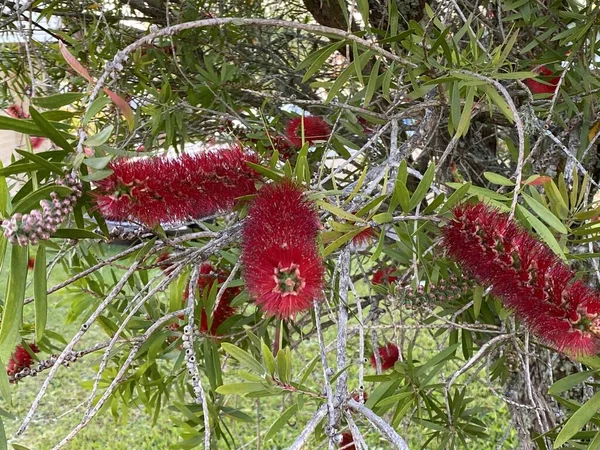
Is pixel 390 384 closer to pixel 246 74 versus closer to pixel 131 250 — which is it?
pixel 131 250

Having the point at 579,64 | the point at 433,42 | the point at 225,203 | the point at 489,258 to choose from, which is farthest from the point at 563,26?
the point at 225,203

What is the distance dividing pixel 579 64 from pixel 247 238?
0.75 meters

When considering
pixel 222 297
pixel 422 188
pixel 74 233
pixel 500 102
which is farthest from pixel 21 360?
pixel 500 102

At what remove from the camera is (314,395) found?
0.70 m

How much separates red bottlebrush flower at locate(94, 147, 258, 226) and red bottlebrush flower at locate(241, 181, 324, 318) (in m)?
0.08

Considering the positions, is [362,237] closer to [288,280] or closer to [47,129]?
[288,280]

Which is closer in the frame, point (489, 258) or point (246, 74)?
point (489, 258)

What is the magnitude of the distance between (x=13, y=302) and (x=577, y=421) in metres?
0.61

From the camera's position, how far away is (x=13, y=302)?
59 centimetres

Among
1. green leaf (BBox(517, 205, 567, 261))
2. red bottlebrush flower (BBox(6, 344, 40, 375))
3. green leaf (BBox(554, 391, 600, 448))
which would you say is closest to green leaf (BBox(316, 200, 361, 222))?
green leaf (BBox(517, 205, 567, 261))

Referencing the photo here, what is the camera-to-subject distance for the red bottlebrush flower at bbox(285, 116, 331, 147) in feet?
3.83

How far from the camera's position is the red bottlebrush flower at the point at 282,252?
0.58 meters

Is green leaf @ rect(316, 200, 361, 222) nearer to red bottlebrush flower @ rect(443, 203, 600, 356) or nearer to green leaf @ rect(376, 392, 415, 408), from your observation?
red bottlebrush flower @ rect(443, 203, 600, 356)

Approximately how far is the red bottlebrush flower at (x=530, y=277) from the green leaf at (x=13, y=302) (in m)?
0.46
